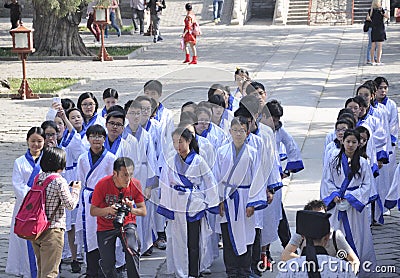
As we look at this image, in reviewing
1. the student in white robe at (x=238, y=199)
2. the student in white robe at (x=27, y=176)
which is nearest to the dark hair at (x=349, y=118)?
the student in white robe at (x=238, y=199)

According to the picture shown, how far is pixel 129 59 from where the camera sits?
992 inches

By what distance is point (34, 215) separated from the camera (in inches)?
288

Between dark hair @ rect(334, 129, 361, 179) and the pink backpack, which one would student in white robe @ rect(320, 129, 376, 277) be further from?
the pink backpack

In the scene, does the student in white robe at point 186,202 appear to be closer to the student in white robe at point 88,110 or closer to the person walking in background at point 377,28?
the student in white robe at point 88,110

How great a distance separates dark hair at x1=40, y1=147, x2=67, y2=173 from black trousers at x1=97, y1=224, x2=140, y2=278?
758 millimetres

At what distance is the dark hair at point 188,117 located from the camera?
843 cm

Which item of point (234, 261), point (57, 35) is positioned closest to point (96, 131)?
point (234, 261)

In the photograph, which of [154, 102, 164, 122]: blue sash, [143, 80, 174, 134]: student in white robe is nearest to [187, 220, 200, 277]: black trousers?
[143, 80, 174, 134]: student in white robe

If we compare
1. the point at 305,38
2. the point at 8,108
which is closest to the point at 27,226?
the point at 8,108

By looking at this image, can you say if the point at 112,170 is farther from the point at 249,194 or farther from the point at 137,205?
the point at 249,194

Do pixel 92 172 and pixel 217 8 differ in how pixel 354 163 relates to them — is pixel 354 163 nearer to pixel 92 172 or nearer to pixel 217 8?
pixel 92 172

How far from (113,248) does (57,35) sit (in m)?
18.8

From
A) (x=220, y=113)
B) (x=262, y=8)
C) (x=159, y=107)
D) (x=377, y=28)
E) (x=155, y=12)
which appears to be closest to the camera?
(x=220, y=113)

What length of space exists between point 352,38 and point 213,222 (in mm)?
Result: 20118
